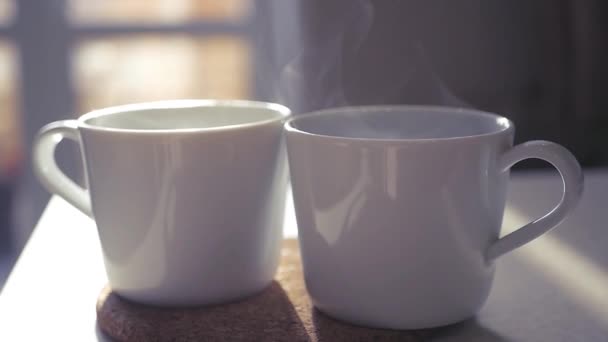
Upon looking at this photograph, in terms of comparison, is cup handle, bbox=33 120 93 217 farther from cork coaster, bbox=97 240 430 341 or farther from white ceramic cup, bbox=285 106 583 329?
white ceramic cup, bbox=285 106 583 329

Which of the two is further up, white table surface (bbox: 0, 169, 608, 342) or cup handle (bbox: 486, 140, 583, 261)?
cup handle (bbox: 486, 140, 583, 261)

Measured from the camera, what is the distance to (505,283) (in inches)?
20.9

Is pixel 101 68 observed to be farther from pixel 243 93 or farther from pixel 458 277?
pixel 458 277

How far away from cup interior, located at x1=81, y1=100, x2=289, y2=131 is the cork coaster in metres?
0.14

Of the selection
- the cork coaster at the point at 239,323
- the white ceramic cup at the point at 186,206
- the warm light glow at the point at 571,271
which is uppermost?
the white ceramic cup at the point at 186,206

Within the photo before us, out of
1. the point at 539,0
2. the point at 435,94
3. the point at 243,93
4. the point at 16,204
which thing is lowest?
the point at 16,204

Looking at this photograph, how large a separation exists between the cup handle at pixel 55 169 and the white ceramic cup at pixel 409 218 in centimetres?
18

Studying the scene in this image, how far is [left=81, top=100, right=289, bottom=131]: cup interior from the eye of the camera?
1.82 feet

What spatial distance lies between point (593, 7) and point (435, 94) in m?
0.33

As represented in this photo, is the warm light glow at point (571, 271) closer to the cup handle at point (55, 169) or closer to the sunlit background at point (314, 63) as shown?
the sunlit background at point (314, 63)

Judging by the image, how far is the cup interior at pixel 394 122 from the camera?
50 cm

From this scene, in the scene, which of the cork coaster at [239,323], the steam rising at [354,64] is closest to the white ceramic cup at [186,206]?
the cork coaster at [239,323]


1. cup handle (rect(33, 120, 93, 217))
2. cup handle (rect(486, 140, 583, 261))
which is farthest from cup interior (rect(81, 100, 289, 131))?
cup handle (rect(486, 140, 583, 261))

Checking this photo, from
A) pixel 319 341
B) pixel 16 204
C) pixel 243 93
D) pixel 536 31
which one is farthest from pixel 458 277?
pixel 16 204
